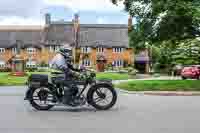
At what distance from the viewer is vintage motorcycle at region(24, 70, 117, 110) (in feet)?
49.5

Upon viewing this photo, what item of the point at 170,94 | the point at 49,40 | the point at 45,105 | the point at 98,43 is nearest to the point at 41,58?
the point at 49,40

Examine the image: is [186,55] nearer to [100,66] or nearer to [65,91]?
[100,66]

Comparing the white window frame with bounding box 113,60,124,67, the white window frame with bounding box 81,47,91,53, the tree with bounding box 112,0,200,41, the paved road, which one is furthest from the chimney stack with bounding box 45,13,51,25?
the paved road

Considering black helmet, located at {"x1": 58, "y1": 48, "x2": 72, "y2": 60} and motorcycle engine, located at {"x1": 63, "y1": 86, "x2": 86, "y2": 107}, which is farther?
black helmet, located at {"x1": 58, "y1": 48, "x2": 72, "y2": 60}

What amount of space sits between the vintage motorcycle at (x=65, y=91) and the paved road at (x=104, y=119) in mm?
267

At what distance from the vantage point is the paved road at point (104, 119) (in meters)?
11.2

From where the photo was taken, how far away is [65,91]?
15.1 m

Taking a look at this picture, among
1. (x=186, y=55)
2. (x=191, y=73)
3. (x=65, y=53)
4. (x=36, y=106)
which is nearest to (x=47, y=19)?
(x=186, y=55)

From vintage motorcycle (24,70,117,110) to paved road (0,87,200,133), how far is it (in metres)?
0.27

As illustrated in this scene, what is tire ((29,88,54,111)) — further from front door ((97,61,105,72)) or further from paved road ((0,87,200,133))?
front door ((97,61,105,72))

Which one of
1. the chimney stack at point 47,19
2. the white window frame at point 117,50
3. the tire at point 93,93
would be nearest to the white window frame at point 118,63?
the white window frame at point 117,50

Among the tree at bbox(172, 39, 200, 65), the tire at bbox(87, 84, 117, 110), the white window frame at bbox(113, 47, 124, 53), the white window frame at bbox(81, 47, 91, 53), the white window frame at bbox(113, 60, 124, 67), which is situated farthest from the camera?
the white window frame at bbox(113, 47, 124, 53)

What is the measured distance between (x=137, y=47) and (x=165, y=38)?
1.82 m

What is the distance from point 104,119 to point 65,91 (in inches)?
95.3
